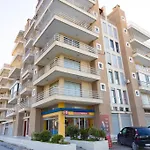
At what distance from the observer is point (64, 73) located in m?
16.3

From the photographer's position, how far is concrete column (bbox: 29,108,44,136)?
722 inches

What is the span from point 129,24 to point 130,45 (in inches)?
149

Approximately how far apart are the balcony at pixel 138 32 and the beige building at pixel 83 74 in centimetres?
22

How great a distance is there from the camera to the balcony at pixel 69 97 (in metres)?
15.0

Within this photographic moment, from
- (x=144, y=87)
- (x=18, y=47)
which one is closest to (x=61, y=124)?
(x=144, y=87)

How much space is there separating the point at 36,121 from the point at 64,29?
11.5 metres

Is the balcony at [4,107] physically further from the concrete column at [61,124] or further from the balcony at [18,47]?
the concrete column at [61,124]

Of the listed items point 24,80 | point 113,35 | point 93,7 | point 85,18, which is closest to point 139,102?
point 113,35

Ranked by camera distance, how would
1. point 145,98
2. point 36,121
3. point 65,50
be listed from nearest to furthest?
point 65,50
point 36,121
point 145,98

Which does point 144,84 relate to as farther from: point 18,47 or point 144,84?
point 18,47

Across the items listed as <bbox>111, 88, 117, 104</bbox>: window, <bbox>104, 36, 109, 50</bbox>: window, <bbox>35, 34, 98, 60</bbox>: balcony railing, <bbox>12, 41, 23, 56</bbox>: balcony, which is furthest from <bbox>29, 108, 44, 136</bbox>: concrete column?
<bbox>12, 41, 23, 56</bbox>: balcony

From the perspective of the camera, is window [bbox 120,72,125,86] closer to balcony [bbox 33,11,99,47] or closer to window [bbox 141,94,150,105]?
window [bbox 141,94,150,105]

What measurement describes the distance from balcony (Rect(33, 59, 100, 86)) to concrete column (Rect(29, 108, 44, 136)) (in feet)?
11.7

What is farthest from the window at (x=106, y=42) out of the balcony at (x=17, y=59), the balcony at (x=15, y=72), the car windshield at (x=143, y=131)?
the balcony at (x=17, y=59)
